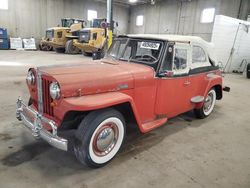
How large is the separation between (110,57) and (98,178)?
6.55 ft

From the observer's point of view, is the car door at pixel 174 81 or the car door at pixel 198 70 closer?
the car door at pixel 174 81

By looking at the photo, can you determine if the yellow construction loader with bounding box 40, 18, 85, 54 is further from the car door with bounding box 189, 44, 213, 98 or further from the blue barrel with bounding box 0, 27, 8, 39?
the car door with bounding box 189, 44, 213, 98

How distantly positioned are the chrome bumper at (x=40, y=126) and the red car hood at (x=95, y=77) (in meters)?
0.37

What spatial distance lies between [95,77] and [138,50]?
1.09 meters

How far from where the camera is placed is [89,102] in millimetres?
2115

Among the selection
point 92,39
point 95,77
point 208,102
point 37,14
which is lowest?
point 208,102

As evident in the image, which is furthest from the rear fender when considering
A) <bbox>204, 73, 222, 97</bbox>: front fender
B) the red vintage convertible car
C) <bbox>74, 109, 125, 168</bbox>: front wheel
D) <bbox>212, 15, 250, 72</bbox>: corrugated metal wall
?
<bbox>212, 15, 250, 72</bbox>: corrugated metal wall

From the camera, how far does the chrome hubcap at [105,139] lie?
2.35 meters

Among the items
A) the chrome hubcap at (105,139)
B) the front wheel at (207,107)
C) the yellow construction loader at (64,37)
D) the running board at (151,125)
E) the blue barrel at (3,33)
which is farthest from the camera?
the blue barrel at (3,33)

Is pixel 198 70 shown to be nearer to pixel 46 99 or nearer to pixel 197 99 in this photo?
pixel 197 99

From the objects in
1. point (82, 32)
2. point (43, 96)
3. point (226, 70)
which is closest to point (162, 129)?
point (43, 96)

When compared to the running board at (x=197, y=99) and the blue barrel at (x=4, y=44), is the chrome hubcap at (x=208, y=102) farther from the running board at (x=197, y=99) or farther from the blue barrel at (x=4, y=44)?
the blue barrel at (x=4, y=44)

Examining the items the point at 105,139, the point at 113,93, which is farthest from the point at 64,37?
the point at 105,139

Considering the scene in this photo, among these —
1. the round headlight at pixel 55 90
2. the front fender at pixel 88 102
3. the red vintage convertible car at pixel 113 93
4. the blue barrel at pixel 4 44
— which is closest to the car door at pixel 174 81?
the red vintage convertible car at pixel 113 93
